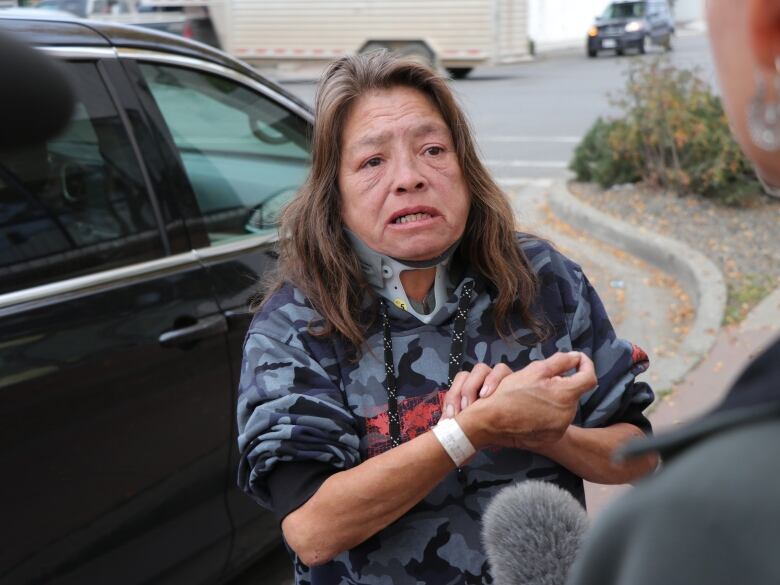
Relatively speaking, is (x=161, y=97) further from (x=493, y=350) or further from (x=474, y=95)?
(x=474, y=95)

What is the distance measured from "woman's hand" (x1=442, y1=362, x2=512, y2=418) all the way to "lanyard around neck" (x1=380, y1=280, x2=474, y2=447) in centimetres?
14

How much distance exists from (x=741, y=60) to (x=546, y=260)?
1435mm

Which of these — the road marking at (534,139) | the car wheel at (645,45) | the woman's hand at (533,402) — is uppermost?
the woman's hand at (533,402)

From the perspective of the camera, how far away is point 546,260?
7.73 feet

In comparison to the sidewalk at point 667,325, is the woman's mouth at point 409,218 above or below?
above

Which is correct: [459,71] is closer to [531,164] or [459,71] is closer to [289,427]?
[531,164]

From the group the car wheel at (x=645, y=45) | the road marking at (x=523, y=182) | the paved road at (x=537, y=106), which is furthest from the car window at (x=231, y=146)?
the car wheel at (x=645, y=45)

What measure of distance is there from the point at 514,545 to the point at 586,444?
2.72ft

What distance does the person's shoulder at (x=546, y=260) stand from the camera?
2.34 m

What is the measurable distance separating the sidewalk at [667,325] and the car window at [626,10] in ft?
79.0

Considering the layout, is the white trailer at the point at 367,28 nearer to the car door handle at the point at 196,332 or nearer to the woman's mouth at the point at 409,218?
the car door handle at the point at 196,332

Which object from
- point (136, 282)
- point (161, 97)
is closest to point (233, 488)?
point (136, 282)

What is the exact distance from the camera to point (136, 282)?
3.15 m

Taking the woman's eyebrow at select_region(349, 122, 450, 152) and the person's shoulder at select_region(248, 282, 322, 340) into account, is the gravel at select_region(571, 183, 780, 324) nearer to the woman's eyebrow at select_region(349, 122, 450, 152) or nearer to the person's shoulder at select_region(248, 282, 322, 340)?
the woman's eyebrow at select_region(349, 122, 450, 152)
